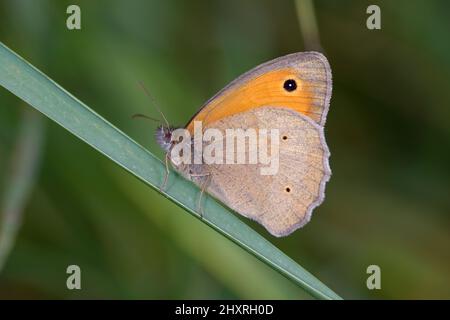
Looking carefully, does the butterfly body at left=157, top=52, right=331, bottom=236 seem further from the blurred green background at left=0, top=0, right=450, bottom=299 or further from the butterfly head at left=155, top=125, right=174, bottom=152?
the blurred green background at left=0, top=0, right=450, bottom=299

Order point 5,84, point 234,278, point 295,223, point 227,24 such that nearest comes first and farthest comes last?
1. point 5,84
2. point 295,223
3. point 234,278
4. point 227,24

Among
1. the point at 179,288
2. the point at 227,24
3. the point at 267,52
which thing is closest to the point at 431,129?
the point at 267,52

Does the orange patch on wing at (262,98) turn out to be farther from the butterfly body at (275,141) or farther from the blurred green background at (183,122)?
the blurred green background at (183,122)

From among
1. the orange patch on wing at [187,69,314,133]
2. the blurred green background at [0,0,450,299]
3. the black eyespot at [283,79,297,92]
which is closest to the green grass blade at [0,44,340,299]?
the orange patch on wing at [187,69,314,133]

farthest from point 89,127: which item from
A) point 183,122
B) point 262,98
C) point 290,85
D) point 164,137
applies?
point 183,122

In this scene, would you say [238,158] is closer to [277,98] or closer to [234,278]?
[277,98]

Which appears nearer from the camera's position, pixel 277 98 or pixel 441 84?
pixel 277 98
